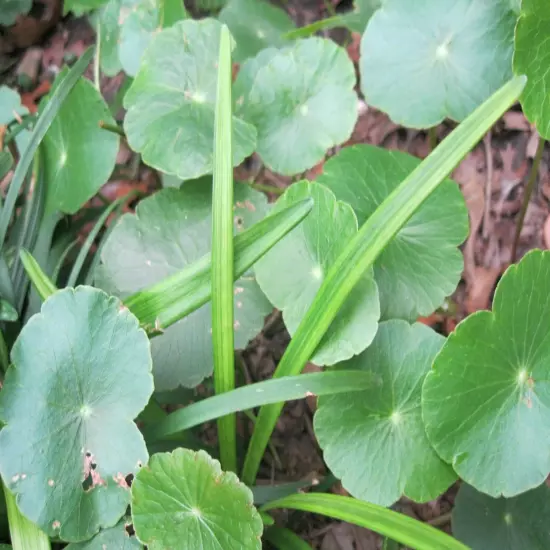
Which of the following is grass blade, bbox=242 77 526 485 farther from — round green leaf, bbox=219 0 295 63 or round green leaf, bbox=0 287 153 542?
round green leaf, bbox=219 0 295 63

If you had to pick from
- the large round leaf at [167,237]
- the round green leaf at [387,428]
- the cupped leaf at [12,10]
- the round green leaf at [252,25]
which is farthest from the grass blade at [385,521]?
the cupped leaf at [12,10]

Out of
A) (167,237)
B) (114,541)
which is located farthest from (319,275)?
(114,541)

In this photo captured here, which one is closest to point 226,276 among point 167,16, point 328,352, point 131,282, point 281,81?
point 328,352

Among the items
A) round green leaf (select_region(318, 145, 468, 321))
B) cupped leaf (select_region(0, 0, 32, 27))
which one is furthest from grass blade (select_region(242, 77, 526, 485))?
cupped leaf (select_region(0, 0, 32, 27))

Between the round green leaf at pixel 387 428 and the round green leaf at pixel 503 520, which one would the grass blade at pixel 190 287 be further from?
the round green leaf at pixel 503 520

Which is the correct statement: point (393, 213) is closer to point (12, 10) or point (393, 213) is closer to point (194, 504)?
point (194, 504)

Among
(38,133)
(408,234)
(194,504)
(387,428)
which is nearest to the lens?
(194,504)

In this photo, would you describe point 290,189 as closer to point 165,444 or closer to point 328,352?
point 328,352
